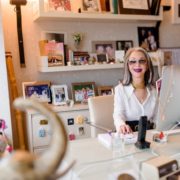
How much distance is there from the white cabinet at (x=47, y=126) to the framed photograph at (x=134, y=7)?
1056mm

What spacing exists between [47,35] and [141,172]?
1978 millimetres

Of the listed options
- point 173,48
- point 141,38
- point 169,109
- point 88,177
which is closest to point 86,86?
point 141,38

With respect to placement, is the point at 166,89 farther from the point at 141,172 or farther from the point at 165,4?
the point at 165,4

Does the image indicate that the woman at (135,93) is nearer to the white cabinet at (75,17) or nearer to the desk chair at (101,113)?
the desk chair at (101,113)

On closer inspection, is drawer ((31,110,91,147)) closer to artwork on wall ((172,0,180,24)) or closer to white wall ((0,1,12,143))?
white wall ((0,1,12,143))

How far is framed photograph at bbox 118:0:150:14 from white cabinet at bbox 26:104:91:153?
41.6 inches

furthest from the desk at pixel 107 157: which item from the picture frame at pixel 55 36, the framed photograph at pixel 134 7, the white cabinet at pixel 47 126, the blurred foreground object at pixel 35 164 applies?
the framed photograph at pixel 134 7

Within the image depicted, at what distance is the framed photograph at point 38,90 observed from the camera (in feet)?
8.45

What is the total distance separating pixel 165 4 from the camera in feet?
10.2

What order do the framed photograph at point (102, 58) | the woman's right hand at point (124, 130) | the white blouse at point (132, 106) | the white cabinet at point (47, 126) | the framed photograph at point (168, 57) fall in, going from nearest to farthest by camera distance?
the woman's right hand at point (124, 130) < the white blouse at point (132, 106) < the white cabinet at point (47, 126) < the framed photograph at point (102, 58) < the framed photograph at point (168, 57)

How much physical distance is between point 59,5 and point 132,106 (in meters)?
1.27

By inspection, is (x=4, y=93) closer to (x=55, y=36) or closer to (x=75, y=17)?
(x=55, y=36)

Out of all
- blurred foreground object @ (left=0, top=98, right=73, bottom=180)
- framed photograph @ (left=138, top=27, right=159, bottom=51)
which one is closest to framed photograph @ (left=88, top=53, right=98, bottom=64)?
framed photograph @ (left=138, top=27, right=159, bottom=51)

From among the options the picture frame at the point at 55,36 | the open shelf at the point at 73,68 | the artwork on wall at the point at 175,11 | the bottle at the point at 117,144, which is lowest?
the bottle at the point at 117,144
